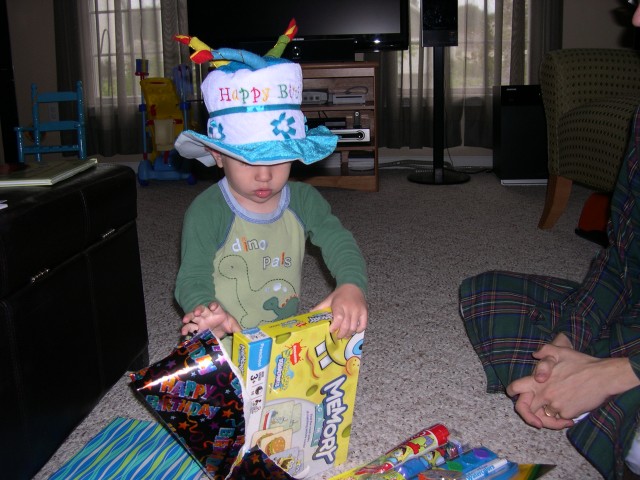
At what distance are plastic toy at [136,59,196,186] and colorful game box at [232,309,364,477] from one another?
2813 millimetres

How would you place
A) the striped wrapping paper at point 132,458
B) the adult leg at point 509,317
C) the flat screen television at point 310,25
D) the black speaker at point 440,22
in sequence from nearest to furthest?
the striped wrapping paper at point 132,458, the adult leg at point 509,317, the black speaker at point 440,22, the flat screen television at point 310,25

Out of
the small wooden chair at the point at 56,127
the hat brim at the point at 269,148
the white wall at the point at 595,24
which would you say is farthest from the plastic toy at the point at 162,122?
the hat brim at the point at 269,148

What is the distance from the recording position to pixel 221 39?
3.53m

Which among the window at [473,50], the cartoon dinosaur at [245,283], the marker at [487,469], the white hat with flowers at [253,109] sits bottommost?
the marker at [487,469]

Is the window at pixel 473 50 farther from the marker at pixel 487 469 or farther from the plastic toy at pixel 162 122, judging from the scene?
the marker at pixel 487 469

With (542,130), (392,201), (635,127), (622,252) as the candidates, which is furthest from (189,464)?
(542,130)

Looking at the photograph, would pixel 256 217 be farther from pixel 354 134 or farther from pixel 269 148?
pixel 354 134

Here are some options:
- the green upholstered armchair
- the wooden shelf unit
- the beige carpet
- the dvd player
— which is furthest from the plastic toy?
the green upholstered armchair

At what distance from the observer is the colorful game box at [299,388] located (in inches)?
32.1

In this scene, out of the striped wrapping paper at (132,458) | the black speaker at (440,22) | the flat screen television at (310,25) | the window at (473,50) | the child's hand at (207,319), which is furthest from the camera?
the window at (473,50)

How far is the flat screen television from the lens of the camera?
11.3ft

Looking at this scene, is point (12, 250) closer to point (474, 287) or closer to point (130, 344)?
point (130, 344)

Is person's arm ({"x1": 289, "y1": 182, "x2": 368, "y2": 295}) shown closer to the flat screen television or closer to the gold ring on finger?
the gold ring on finger

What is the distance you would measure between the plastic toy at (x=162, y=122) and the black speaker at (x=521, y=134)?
1.69 meters
